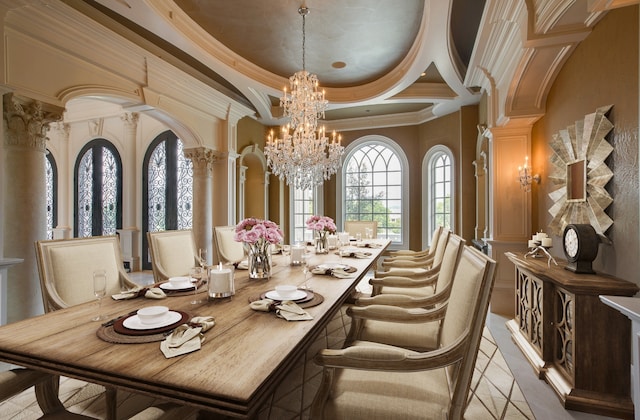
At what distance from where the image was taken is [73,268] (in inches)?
71.2

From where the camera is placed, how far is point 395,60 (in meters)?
4.23

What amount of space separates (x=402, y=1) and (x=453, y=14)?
1.92ft

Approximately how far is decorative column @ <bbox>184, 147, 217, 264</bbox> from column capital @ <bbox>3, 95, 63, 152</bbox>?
7.18 feet

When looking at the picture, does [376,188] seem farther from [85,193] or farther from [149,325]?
[85,193]

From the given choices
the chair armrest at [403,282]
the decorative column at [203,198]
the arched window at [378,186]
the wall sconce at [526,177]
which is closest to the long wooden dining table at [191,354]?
the chair armrest at [403,282]

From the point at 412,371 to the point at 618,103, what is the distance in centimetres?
229

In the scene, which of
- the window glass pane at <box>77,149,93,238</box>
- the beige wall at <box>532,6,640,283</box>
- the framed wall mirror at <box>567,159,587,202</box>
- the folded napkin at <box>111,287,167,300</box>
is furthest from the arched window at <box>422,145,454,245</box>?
the window glass pane at <box>77,149,93,238</box>

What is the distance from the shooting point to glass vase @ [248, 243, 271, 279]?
6.63 feet

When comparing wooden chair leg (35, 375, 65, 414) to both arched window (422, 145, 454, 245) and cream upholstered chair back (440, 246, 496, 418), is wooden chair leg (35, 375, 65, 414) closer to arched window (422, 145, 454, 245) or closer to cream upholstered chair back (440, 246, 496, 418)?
cream upholstered chair back (440, 246, 496, 418)

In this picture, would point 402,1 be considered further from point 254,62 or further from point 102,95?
point 102,95

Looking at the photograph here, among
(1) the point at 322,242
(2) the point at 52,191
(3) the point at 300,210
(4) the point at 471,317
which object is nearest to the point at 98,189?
(2) the point at 52,191

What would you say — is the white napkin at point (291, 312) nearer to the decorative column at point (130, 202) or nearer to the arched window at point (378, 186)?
the arched window at point (378, 186)

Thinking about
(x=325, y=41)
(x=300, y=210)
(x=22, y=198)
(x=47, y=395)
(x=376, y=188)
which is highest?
(x=325, y=41)

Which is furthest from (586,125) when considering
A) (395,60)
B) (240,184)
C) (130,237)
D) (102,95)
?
(130,237)
